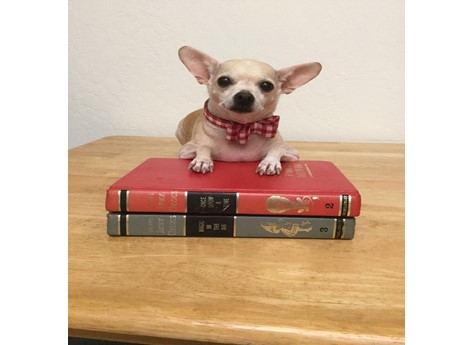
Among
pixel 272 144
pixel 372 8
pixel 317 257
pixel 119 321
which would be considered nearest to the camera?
pixel 119 321

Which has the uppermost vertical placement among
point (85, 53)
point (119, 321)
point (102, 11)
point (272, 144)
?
point (102, 11)

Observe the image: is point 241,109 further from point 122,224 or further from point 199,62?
point 122,224

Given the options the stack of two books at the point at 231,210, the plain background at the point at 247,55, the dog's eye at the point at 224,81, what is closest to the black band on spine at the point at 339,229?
the stack of two books at the point at 231,210

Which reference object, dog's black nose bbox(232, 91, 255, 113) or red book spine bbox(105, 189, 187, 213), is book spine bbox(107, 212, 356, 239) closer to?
red book spine bbox(105, 189, 187, 213)

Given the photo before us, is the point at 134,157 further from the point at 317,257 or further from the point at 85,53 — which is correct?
the point at 317,257

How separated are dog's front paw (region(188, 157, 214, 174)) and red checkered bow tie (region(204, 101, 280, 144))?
0.43 feet

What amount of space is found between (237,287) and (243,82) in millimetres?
542

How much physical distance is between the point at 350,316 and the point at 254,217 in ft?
0.89

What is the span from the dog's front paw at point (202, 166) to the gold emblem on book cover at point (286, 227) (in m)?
0.21

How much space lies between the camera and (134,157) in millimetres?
1391

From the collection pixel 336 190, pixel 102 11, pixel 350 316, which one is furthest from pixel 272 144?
pixel 102 11

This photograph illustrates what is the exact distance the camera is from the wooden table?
1.66 ft

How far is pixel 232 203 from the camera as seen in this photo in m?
0.74

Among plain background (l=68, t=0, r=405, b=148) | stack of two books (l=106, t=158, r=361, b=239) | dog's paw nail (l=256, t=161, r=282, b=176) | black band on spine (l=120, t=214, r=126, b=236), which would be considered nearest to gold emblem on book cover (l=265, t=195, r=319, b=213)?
stack of two books (l=106, t=158, r=361, b=239)
